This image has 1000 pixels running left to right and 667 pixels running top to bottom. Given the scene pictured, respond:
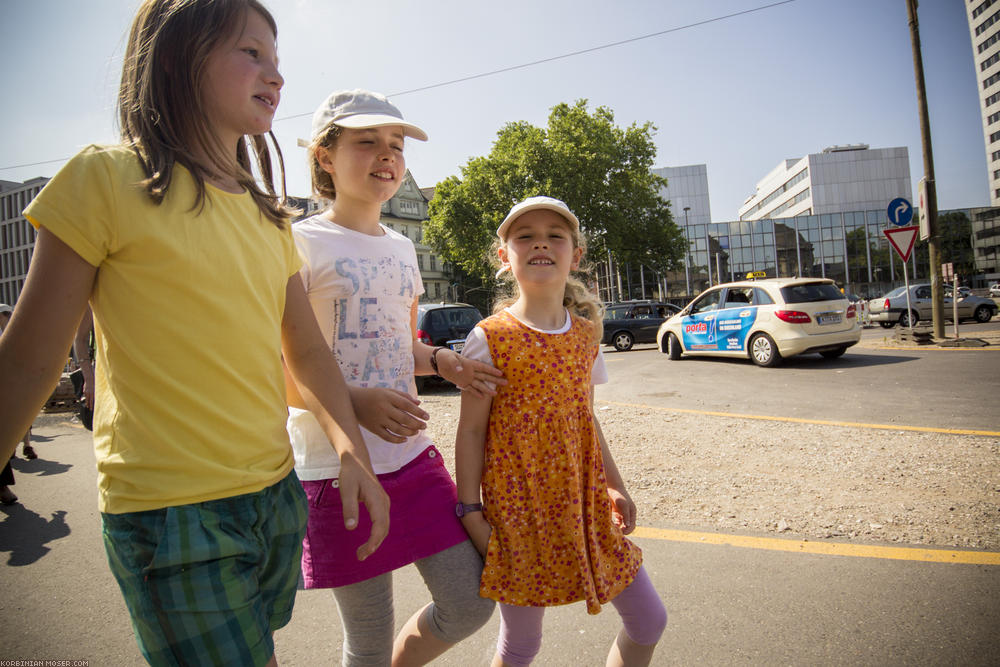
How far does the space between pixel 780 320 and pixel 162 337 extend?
10975 mm

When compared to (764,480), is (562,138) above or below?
above

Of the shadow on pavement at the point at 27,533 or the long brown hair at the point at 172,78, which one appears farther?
the shadow on pavement at the point at 27,533

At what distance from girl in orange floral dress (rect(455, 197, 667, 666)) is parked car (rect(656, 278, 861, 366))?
9.67 m

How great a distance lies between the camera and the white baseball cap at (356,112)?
5.66ft

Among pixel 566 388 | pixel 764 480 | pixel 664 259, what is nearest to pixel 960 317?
pixel 664 259

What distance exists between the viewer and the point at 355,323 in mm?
1709

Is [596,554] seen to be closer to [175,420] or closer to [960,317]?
[175,420]

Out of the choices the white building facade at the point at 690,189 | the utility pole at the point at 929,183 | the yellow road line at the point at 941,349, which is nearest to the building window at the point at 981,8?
the white building facade at the point at 690,189

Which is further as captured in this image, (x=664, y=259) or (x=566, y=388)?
(x=664, y=259)

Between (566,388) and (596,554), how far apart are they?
519mm

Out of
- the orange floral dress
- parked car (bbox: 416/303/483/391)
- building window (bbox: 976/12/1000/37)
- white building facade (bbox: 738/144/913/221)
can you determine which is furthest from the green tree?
building window (bbox: 976/12/1000/37)

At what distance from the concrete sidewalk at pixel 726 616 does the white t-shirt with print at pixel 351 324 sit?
47.2 inches

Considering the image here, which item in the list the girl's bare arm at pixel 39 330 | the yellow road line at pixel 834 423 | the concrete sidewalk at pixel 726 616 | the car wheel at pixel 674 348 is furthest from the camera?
the car wheel at pixel 674 348

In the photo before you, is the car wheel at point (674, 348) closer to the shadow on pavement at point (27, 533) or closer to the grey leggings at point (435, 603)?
the shadow on pavement at point (27, 533)
